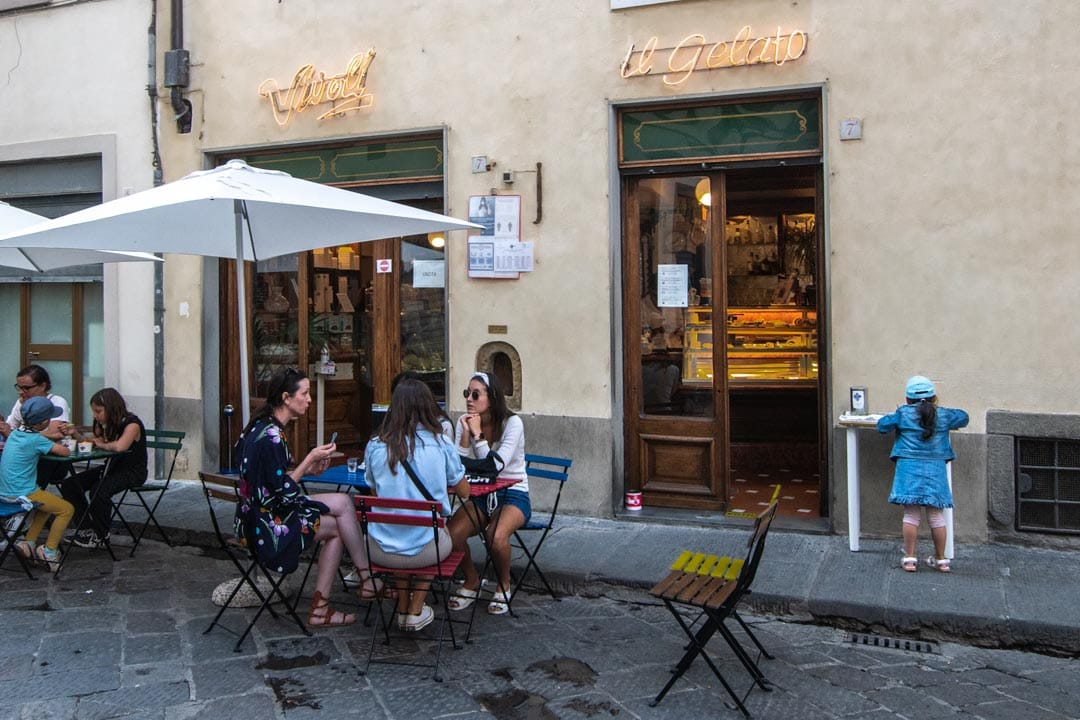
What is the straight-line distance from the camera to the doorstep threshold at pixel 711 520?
696 cm

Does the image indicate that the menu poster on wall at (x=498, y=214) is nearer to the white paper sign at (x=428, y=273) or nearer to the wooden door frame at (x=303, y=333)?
the white paper sign at (x=428, y=273)

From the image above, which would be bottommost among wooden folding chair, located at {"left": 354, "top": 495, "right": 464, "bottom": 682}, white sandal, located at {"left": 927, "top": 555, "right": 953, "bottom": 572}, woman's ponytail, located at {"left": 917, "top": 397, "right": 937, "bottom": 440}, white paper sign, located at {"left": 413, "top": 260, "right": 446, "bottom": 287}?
white sandal, located at {"left": 927, "top": 555, "right": 953, "bottom": 572}

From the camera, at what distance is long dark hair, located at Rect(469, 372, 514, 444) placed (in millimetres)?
5719

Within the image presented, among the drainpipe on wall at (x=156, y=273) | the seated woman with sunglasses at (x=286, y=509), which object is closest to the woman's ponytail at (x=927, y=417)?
the seated woman with sunglasses at (x=286, y=509)

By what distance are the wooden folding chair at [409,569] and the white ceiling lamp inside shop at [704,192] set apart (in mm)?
3691

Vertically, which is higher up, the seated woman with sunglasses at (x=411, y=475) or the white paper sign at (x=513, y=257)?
the white paper sign at (x=513, y=257)

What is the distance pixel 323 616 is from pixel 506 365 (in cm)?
312

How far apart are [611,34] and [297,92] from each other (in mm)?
2910

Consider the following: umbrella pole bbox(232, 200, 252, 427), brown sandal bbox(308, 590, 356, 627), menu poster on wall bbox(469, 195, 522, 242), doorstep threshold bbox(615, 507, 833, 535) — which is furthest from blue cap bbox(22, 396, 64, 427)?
doorstep threshold bbox(615, 507, 833, 535)

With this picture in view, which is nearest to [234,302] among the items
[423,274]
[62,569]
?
[423,274]

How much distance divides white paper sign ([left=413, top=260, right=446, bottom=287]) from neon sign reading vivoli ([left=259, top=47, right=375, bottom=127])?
56.0 inches

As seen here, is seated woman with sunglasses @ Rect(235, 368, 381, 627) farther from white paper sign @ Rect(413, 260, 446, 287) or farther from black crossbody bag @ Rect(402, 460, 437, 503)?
white paper sign @ Rect(413, 260, 446, 287)

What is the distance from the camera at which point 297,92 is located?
336 inches

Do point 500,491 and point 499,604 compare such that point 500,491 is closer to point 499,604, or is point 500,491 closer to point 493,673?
point 499,604
